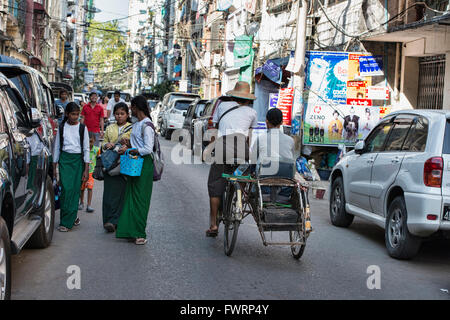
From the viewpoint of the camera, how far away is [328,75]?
720 inches

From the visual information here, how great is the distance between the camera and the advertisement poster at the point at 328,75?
18188 mm

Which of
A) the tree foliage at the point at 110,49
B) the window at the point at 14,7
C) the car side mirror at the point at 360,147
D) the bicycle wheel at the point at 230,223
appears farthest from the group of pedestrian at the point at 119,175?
the tree foliage at the point at 110,49

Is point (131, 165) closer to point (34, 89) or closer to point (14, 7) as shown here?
point (34, 89)

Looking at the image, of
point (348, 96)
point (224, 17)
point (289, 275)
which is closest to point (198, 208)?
point (289, 275)

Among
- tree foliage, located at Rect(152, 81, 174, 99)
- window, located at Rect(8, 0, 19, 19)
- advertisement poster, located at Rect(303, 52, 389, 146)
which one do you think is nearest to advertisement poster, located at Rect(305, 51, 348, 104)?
advertisement poster, located at Rect(303, 52, 389, 146)

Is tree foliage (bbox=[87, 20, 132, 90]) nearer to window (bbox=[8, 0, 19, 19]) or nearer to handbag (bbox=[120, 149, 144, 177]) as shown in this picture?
window (bbox=[8, 0, 19, 19])

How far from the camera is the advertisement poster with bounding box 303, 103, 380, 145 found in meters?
17.7

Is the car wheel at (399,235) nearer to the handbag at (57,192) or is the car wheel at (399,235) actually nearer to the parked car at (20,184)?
the parked car at (20,184)

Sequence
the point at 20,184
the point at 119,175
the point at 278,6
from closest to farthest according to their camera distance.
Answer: the point at 20,184
the point at 119,175
the point at 278,6

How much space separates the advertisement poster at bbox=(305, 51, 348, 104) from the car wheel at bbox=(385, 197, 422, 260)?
10.4 metres

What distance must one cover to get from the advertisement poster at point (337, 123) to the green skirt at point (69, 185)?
9.81 metres

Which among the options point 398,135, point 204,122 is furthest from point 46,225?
point 204,122

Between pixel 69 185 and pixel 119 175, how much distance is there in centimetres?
70
